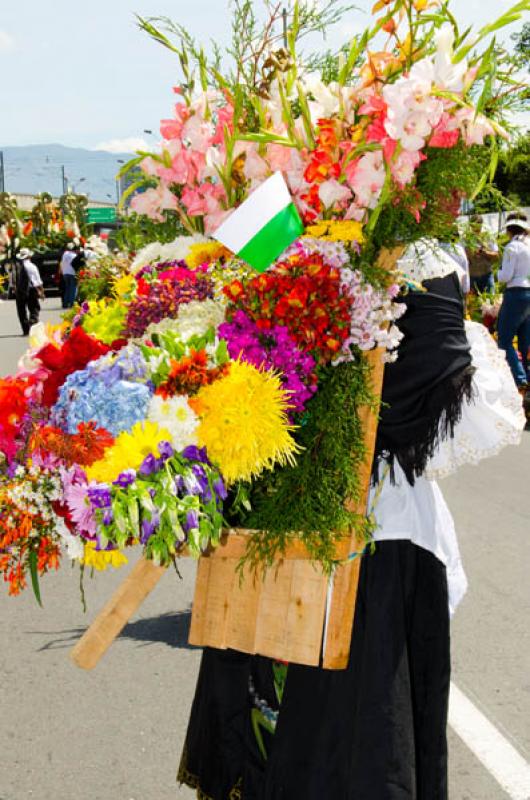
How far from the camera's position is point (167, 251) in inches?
108

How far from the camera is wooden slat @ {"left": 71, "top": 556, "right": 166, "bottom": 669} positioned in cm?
220

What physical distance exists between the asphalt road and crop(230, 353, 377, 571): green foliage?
147 cm

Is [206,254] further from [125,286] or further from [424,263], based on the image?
[424,263]

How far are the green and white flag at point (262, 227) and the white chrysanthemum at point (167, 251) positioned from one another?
45 cm

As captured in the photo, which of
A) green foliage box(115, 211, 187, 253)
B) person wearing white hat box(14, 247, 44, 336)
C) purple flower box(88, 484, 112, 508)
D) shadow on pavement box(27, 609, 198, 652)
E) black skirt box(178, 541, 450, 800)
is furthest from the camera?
person wearing white hat box(14, 247, 44, 336)

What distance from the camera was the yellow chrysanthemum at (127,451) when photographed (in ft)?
6.40

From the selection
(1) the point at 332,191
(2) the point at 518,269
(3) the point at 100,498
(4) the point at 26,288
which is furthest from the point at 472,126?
(4) the point at 26,288

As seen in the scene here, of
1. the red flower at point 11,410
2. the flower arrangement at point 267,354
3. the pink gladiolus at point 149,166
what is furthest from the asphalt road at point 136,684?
the pink gladiolus at point 149,166

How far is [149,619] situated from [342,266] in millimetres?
2857

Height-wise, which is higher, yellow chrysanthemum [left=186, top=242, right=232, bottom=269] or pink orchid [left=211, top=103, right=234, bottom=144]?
pink orchid [left=211, top=103, right=234, bottom=144]

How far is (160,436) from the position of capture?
1.99m

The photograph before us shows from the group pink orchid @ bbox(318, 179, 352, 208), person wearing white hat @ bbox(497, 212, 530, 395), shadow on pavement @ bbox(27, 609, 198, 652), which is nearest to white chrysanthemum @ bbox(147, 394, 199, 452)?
pink orchid @ bbox(318, 179, 352, 208)

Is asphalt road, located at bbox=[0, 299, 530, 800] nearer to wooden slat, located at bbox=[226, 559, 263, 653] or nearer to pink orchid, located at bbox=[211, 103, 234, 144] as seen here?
wooden slat, located at bbox=[226, 559, 263, 653]

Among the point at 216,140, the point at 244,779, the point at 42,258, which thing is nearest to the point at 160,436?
the point at 216,140
